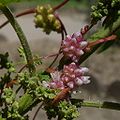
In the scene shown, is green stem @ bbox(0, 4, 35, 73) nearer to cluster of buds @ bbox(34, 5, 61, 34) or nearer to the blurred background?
cluster of buds @ bbox(34, 5, 61, 34)

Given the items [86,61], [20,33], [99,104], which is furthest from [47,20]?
[86,61]

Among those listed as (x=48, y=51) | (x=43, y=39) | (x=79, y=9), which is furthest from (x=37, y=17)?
(x=79, y=9)

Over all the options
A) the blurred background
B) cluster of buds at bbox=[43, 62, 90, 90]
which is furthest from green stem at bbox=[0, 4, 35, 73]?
the blurred background

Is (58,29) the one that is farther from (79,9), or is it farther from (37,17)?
(79,9)

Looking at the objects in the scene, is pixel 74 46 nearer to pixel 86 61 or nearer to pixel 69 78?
pixel 69 78

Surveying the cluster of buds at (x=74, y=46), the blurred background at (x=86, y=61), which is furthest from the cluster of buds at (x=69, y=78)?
the blurred background at (x=86, y=61)

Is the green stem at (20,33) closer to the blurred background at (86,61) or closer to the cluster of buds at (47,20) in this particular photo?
the cluster of buds at (47,20)

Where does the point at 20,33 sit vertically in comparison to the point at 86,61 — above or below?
above
